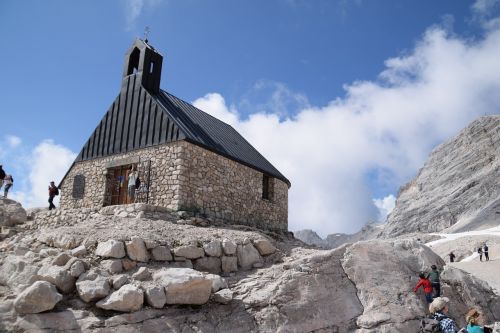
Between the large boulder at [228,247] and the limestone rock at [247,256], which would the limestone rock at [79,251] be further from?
the limestone rock at [247,256]

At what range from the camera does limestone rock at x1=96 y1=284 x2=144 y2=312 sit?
285 inches

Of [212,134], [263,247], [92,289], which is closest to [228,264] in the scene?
→ [263,247]

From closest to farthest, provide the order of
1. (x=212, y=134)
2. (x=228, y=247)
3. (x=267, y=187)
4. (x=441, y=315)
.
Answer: (x=441, y=315) → (x=228, y=247) → (x=212, y=134) → (x=267, y=187)

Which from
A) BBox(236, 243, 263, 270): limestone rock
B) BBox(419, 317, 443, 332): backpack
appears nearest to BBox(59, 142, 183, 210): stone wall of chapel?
BBox(236, 243, 263, 270): limestone rock

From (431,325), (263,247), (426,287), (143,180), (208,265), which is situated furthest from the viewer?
(143,180)

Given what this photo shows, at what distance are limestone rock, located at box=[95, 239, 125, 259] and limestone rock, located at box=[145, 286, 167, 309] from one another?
1.48 meters

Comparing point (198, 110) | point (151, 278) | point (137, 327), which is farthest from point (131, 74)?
point (137, 327)

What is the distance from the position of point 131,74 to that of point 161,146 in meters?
4.84

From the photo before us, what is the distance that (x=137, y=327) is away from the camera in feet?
23.4

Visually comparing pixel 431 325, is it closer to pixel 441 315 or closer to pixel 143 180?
pixel 441 315

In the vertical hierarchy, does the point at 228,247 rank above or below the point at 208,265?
above

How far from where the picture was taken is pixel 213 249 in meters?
10.2

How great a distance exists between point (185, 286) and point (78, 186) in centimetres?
1149

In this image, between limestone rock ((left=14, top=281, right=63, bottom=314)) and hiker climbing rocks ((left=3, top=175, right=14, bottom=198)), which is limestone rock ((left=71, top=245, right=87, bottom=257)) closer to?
limestone rock ((left=14, top=281, right=63, bottom=314))
